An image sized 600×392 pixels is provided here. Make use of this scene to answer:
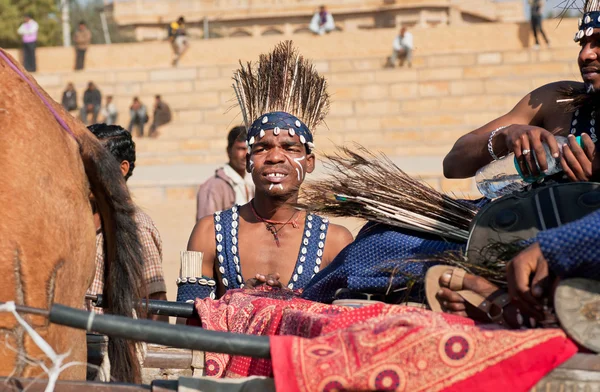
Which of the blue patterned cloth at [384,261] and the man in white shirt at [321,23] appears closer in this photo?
the blue patterned cloth at [384,261]

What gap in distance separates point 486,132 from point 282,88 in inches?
45.6

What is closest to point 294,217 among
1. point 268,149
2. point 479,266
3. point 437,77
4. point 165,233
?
point 268,149

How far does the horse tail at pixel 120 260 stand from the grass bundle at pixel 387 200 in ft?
2.22

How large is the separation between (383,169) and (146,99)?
81.9ft

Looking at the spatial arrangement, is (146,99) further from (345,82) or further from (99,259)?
(99,259)

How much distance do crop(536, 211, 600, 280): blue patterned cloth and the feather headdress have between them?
6.38 feet

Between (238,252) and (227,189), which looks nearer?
(238,252)

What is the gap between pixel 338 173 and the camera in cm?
369

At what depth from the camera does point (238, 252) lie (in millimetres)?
4219

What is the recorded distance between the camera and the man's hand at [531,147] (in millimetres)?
2846

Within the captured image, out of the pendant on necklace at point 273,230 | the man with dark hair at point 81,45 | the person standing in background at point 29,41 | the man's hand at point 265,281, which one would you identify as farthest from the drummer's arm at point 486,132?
the man with dark hair at point 81,45

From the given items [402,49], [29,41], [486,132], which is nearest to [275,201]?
[486,132]

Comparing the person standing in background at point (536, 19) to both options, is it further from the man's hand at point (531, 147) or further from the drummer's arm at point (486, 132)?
the man's hand at point (531, 147)

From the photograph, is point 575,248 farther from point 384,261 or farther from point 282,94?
point 282,94
